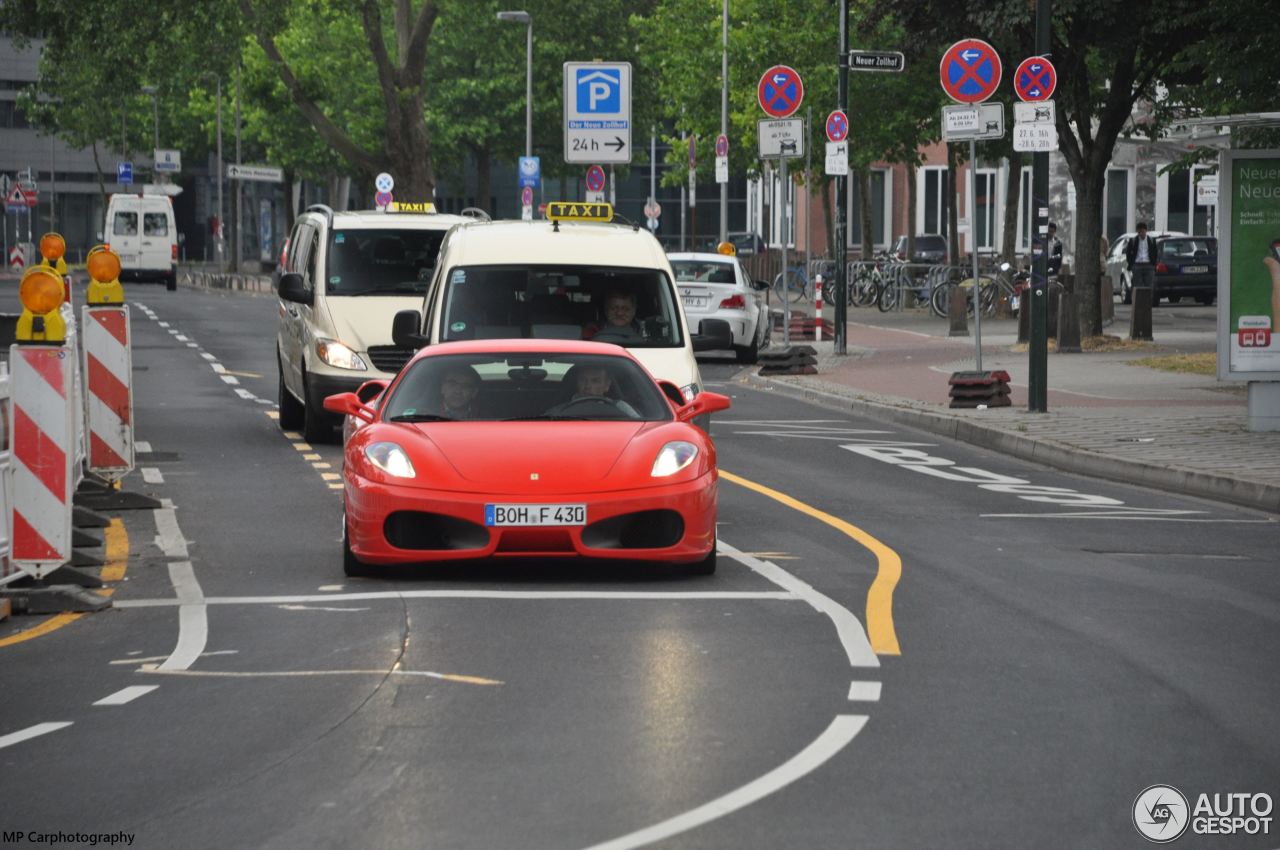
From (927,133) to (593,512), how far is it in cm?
4141

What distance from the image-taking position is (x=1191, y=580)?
37.2 ft

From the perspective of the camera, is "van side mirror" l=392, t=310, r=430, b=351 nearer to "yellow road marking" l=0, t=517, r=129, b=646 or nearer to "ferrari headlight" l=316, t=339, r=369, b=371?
"yellow road marking" l=0, t=517, r=129, b=646

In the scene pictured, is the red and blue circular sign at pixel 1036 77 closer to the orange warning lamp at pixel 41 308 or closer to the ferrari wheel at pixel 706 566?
the ferrari wheel at pixel 706 566

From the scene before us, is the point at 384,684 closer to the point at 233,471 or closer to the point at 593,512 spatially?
the point at 593,512

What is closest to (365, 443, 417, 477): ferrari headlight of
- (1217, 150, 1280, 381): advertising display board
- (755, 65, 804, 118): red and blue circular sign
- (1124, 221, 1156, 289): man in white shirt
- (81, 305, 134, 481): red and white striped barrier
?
(81, 305, 134, 481): red and white striped barrier

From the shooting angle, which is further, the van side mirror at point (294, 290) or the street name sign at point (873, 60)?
the street name sign at point (873, 60)

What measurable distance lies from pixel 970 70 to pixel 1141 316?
12.7 metres

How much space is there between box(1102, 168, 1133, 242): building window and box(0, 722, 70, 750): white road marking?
66.2 metres

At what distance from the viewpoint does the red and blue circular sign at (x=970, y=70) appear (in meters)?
22.9

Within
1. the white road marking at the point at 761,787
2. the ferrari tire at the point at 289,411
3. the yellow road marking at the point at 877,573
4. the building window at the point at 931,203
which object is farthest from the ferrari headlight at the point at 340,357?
the building window at the point at 931,203

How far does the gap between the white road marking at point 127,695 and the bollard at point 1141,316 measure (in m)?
28.3

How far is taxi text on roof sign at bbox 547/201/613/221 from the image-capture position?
17.6 metres

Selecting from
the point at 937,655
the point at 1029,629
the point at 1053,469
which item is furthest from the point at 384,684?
the point at 1053,469

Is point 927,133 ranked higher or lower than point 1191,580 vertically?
higher
